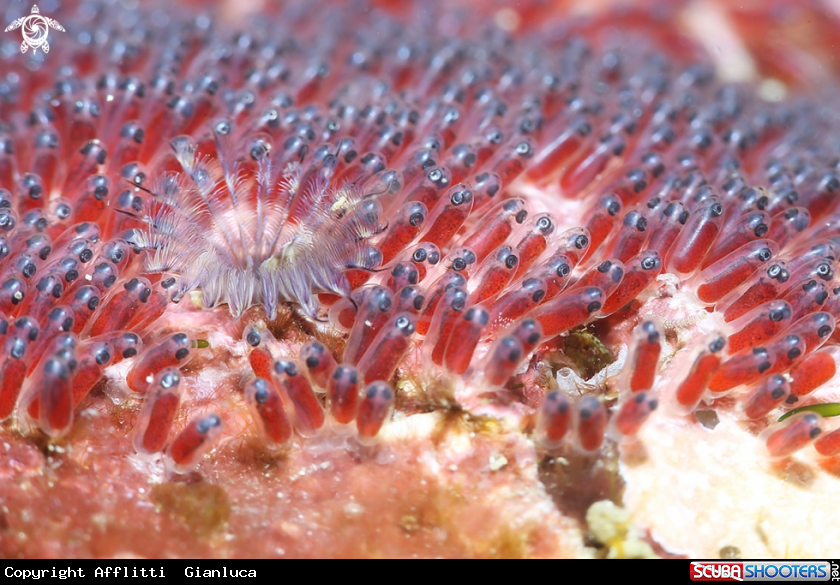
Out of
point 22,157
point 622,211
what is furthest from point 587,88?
point 22,157

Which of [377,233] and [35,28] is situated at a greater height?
[377,233]

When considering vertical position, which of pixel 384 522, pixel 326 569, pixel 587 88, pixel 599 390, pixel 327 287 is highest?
pixel 587 88

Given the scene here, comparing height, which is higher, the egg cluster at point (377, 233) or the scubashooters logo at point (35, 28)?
the egg cluster at point (377, 233)

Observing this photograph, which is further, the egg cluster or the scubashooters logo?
the scubashooters logo

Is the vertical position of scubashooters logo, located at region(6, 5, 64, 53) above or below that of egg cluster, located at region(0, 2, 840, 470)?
below

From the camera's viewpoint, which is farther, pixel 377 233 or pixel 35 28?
Answer: pixel 35 28

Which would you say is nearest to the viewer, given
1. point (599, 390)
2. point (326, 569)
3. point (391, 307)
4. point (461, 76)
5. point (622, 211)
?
point (326, 569)

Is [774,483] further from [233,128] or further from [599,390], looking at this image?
[233,128]

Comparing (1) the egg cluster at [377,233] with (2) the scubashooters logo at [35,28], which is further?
(2) the scubashooters logo at [35,28]
